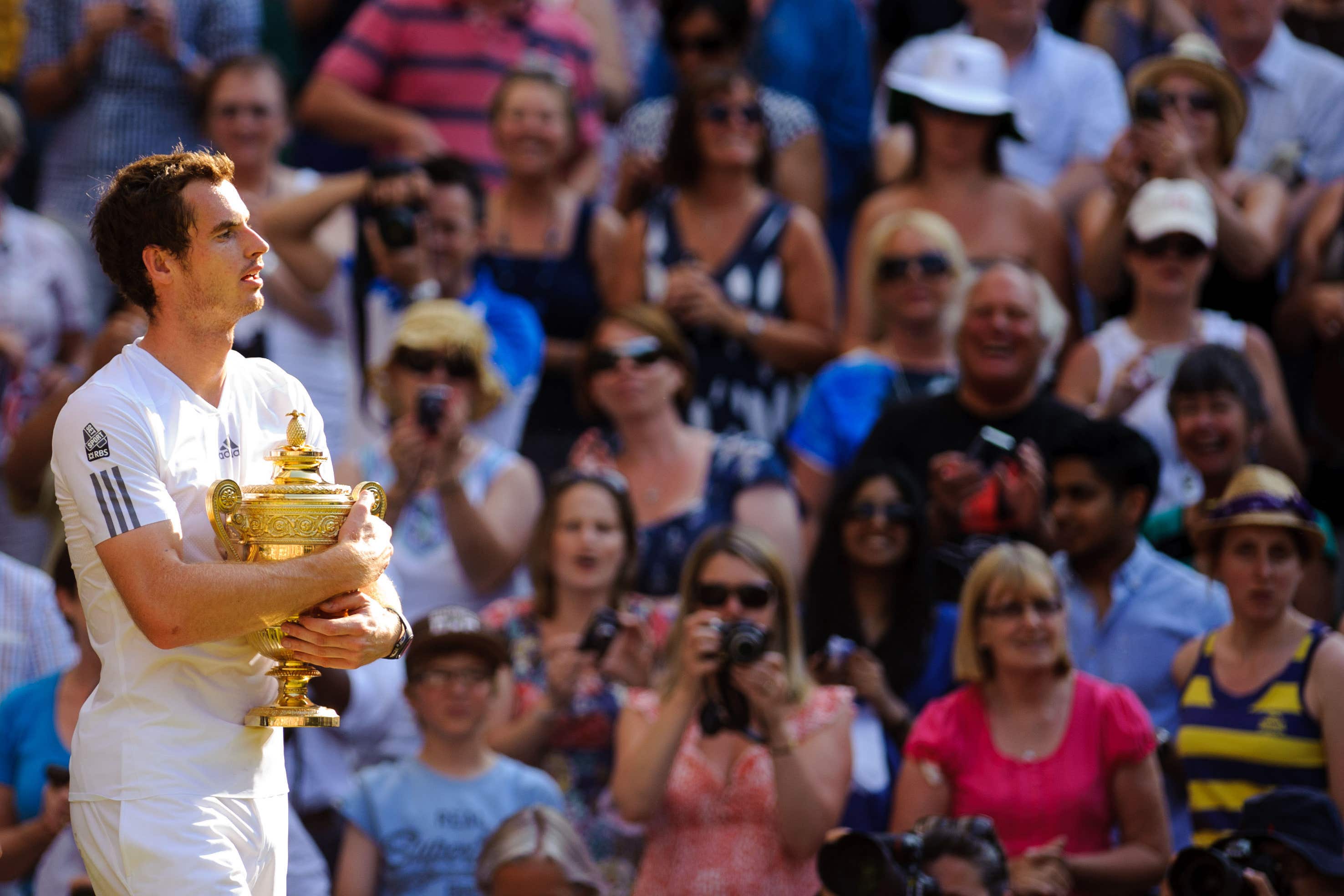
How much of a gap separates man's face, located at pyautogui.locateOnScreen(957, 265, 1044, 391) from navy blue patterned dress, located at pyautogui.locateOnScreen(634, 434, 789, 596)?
82cm

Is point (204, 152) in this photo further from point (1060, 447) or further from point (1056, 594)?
point (1060, 447)

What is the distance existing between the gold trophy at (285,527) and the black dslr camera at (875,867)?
5.37 feet

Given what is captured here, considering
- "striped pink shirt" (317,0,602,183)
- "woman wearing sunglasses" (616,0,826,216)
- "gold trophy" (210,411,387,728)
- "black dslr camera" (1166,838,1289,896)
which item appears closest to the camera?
"gold trophy" (210,411,387,728)

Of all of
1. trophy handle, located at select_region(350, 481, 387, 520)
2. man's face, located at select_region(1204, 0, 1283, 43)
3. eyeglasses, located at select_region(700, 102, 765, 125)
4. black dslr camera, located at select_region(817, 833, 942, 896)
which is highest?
man's face, located at select_region(1204, 0, 1283, 43)

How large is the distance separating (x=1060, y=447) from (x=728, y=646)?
5.43ft

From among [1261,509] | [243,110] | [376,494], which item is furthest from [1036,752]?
[243,110]

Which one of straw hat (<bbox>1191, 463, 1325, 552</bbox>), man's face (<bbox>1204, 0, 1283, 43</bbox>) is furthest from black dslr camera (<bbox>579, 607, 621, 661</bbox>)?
man's face (<bbox>1204, 0, 1283, 43</bbox>)

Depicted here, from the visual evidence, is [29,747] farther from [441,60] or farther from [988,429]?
[441,60]

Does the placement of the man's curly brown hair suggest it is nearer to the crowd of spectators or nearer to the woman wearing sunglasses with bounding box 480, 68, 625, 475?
the crowd of spectators

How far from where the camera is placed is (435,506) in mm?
6766

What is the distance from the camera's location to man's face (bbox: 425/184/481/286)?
295 inches

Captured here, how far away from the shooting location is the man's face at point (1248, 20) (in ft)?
28.1

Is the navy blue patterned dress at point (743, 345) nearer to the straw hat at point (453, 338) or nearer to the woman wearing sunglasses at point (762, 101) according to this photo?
the woman wearing sunglasses at point (762, 101)

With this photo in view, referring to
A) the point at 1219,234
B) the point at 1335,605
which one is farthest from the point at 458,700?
the point at 1219,234
